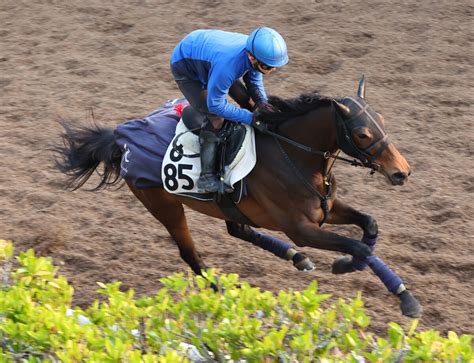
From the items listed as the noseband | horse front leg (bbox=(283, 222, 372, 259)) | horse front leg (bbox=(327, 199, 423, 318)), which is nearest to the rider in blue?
the noseband

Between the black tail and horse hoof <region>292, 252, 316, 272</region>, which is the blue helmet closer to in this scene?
horse hoof <region>292, 252, 316, 272</region>

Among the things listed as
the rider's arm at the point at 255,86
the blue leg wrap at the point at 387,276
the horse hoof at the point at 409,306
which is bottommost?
the horse hoof at the point at 409,306

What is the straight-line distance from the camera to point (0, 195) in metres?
7.05

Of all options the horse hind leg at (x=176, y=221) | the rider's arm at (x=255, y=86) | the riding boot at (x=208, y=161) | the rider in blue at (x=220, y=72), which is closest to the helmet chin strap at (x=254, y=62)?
the rider in blue at (x=220, y=72)

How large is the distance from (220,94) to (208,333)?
1.89 metres

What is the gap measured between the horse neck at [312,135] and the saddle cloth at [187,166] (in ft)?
0.85

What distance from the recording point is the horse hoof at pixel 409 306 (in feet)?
15.9

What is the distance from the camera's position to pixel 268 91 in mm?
8430

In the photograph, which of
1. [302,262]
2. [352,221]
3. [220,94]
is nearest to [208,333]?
[220,94]

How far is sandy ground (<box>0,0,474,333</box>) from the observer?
5.90 m

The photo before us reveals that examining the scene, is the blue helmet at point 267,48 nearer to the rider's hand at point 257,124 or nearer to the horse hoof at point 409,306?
the rider's hand at point 257,124

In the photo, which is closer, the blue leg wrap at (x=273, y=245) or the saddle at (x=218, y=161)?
the saddle at (x=218, y=161)

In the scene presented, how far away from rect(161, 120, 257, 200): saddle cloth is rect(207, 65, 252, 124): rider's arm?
0.69ft

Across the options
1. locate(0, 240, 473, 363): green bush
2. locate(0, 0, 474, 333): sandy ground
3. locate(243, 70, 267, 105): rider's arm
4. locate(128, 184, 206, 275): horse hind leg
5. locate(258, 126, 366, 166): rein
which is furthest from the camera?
locate(0, 0, 474, 333): sandy ground
